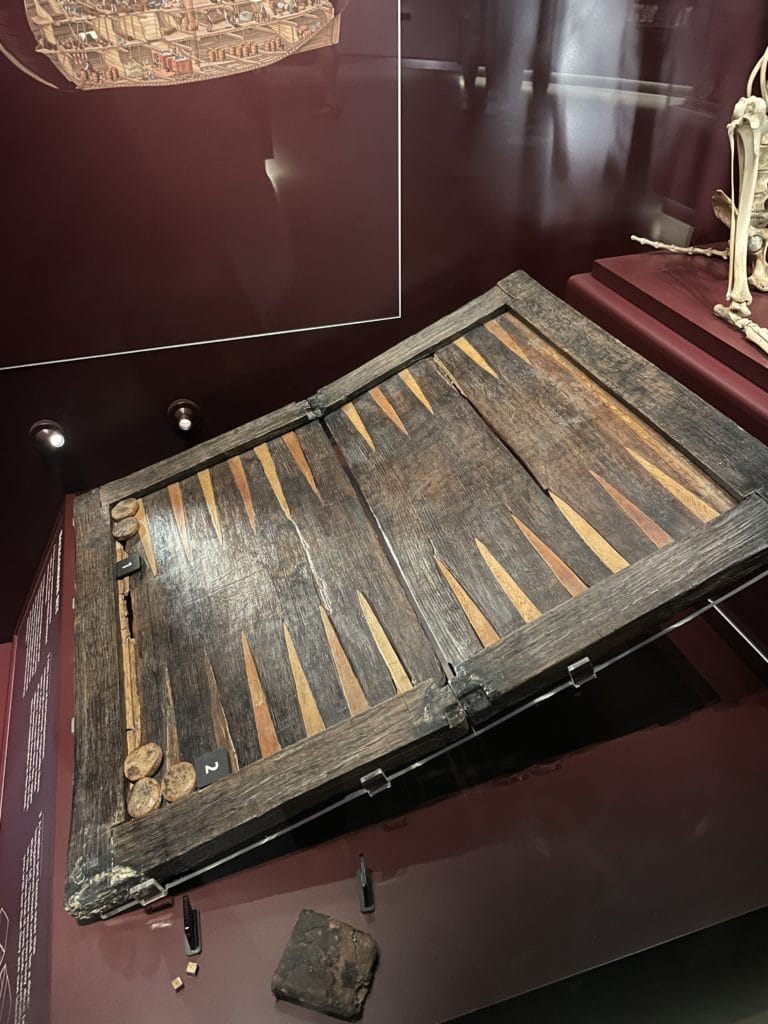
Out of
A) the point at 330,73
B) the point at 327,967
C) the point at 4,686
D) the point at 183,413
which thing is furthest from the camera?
the point at 4,686

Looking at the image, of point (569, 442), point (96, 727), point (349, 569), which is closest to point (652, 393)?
point (569, 442)

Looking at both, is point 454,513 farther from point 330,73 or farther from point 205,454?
point 330,73

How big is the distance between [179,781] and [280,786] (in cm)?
26

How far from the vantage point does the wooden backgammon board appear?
1.60m

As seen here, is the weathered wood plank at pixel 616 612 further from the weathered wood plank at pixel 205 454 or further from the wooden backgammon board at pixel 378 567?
the weathered wood plank at pixel 205 454

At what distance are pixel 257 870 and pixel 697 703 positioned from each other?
1.34m

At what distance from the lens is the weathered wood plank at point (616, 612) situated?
1.58 metres

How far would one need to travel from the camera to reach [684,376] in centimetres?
230

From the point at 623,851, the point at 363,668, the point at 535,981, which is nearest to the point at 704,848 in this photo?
the point at 623,851

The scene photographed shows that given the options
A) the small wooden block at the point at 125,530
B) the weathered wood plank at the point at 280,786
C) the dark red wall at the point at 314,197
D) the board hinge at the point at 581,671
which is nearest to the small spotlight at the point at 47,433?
the dark red wall at the point at 314,197

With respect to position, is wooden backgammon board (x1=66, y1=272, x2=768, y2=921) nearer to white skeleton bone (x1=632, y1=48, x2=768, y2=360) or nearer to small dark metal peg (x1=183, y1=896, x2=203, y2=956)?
small dark metal peg (x1=183, y1=896, x2=203, y2=956)

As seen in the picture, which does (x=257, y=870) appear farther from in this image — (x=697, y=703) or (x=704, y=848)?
(x=697, y=703)

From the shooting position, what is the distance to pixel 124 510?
238cm

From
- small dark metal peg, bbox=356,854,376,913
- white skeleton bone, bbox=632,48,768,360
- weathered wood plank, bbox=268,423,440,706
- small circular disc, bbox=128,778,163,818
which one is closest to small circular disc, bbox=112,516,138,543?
weathered wood plank, bbox=268,423,440,706
